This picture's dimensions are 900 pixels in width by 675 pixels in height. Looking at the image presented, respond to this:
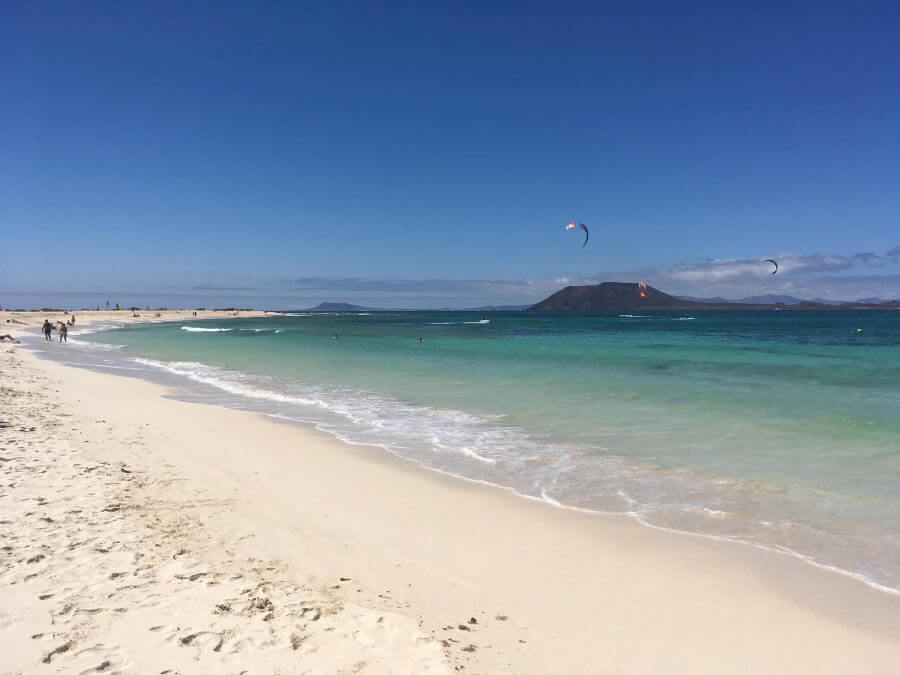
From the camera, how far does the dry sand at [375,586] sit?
11.4 ft

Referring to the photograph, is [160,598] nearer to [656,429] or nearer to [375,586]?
[375,586]

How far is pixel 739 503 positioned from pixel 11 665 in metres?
7.27

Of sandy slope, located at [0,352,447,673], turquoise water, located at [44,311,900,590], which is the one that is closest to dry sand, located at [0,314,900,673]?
sandy slope, located at [0,352,447,673]

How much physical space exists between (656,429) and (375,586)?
8.11 m

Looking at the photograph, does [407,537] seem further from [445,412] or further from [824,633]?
[445,412]

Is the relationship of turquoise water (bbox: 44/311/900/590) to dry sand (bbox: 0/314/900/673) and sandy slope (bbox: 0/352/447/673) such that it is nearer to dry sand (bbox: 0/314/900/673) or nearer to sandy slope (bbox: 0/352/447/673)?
dry sand (bbox: 0/314/900/673)

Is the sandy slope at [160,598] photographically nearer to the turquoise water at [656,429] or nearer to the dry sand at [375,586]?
the dry sand at [375,586]

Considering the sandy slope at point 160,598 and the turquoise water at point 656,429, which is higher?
the sandy slope at point 160,598

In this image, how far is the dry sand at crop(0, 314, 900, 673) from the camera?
11.4 feet

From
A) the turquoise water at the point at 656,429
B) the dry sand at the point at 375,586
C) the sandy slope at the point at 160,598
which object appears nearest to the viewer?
the sandy slope at the point at 160,598

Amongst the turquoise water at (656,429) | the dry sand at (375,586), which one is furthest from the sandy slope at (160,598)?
the turquoise water at (656,429)

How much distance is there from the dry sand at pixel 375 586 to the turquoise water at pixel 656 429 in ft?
2.95

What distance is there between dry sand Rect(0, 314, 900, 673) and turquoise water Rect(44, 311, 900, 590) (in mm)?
899

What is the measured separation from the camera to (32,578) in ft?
13.5
